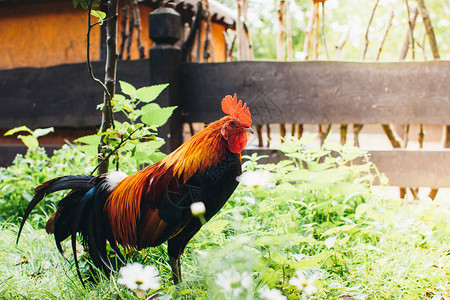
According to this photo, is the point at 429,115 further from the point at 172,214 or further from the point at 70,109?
the point at 70,109

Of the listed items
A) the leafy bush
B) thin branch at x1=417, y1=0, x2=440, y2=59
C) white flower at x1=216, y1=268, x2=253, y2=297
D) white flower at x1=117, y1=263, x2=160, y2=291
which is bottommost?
→ the leafy bush

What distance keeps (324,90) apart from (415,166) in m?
1.03

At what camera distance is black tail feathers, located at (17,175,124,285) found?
1.73 meters

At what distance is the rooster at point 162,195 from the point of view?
4.88 ft

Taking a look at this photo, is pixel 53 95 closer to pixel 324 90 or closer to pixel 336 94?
pixel 324 90

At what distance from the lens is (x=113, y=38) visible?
200 centimetres

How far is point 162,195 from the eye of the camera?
153 centimetres

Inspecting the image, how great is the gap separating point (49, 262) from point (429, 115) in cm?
311

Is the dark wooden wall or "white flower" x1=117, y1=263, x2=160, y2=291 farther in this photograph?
the dark wooden wall

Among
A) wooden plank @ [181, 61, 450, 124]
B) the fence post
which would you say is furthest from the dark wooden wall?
the fence post

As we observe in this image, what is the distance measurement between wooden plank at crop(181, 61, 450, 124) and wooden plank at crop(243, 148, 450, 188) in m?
0.28

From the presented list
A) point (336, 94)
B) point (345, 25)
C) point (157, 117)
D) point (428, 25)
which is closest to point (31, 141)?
point (157, 117)

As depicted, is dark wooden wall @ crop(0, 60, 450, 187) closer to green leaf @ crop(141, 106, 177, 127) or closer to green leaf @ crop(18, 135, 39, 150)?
green leaf @ crop(18, 135, 39, 150)

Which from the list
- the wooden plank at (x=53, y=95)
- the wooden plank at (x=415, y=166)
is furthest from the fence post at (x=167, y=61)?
the wooden plank at (x=415, y=166)
